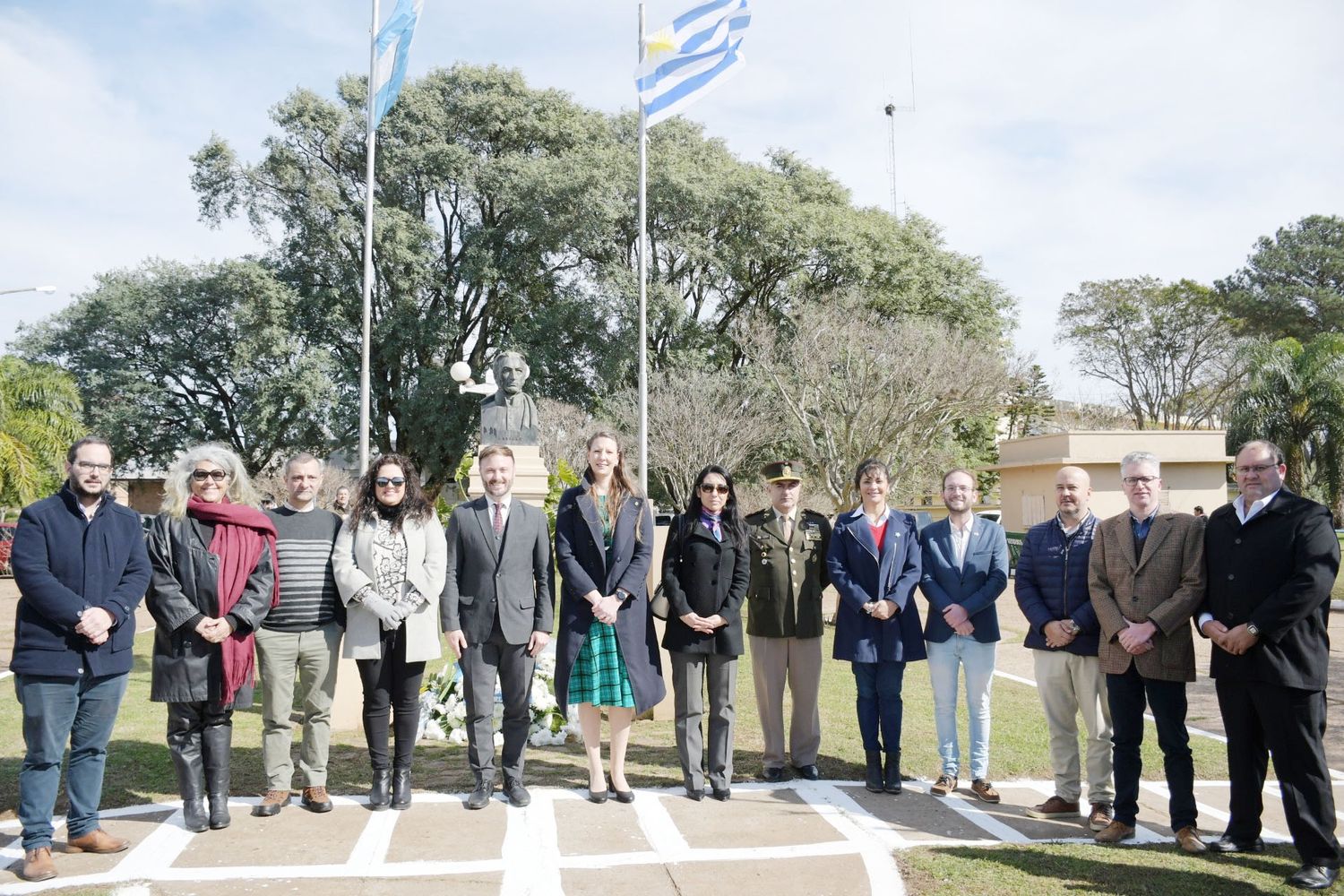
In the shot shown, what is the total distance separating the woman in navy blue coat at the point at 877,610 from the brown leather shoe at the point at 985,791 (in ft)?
1.37

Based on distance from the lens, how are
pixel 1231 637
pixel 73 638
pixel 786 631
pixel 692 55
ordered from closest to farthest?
→ pixel 73 638 → pixel 1231 637 → pixel 786 631 → pixel 692 55

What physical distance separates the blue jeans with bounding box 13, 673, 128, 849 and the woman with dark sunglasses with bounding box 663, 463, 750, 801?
9.01ft

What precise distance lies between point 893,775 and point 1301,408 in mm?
25083

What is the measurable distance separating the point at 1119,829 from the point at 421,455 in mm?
26779

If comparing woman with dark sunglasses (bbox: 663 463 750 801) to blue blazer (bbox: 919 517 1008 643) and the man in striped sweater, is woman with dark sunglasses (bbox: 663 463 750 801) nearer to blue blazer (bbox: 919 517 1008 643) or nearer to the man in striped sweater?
blue blazer (bbox: 919 517 1008 643)

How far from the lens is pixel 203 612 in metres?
4.62

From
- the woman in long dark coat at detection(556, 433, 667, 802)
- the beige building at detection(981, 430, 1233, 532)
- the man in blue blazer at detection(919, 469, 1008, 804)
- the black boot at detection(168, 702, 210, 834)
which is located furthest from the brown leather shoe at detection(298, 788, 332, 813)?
the beige building at detection(981, 430, 1233, 532)

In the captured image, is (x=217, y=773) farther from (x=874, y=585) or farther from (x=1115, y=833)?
(x=1115, y=833)

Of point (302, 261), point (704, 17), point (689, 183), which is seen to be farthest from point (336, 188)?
point (704, 17)

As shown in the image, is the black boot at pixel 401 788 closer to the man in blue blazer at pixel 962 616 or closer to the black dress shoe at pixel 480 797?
the black dress shoe at pixel 480 797

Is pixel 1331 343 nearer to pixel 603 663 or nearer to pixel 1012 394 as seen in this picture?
pixel 1012 394

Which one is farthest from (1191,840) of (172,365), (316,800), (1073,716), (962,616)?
(172,365)

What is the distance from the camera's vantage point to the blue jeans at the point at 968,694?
17.4 ft

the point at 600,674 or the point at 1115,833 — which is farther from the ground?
the point at 600,674
